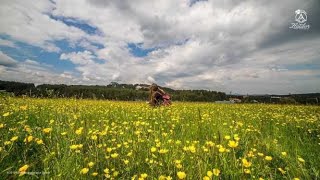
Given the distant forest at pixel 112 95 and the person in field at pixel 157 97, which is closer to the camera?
the distant forest at pixel 112 95

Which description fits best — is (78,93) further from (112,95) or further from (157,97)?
(112,95)

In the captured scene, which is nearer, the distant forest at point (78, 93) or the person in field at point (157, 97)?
the distant forest at point (78, 93)

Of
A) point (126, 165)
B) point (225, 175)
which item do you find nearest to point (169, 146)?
point (126, 165)

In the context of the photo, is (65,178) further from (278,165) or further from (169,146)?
(278,165)

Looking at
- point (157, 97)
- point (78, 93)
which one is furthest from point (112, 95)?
point (78, 93)

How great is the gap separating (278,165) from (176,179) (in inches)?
78.0

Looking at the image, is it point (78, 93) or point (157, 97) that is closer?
point (78, 93)

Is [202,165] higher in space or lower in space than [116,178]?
higher

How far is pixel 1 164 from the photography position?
126 inches

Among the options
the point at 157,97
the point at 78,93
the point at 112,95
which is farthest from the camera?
the point at 112,95

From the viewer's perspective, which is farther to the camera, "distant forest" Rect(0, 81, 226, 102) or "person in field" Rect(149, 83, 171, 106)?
"person in field" Rect(149, 83, 171, 106)

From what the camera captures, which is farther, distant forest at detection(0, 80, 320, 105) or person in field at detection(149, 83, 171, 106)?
person in field at detection(149, 83, 171, 106)

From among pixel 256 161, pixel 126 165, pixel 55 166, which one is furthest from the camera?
pixel 256 161

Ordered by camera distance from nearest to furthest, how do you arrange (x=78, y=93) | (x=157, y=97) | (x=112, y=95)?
(x=78, y=93)
(x=157, y=97)
(x=112, y=95)
